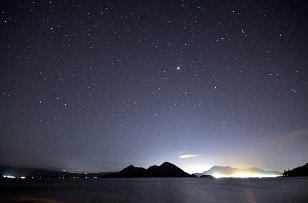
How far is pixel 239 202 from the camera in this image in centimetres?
3591

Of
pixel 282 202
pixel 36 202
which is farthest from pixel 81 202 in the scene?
pixel 282 202

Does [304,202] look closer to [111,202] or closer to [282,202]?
[282,202]

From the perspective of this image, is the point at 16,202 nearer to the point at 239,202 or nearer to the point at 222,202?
the point at 222,202

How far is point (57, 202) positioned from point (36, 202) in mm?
3341

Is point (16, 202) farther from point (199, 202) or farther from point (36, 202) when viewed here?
point (199, 202)

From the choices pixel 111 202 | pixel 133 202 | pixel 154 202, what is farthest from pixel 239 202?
pixel 111 202

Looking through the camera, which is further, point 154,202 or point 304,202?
point 154,202

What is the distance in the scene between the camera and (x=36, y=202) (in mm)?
34969

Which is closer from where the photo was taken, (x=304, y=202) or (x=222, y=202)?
(x=304, y=202)

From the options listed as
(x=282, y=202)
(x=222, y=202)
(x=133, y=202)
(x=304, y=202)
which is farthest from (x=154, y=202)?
(x=304, y=202)

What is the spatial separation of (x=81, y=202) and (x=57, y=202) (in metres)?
3.85

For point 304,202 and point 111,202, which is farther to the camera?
point 111,202

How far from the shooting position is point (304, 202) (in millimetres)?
33219

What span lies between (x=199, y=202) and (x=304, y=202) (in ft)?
53.3
